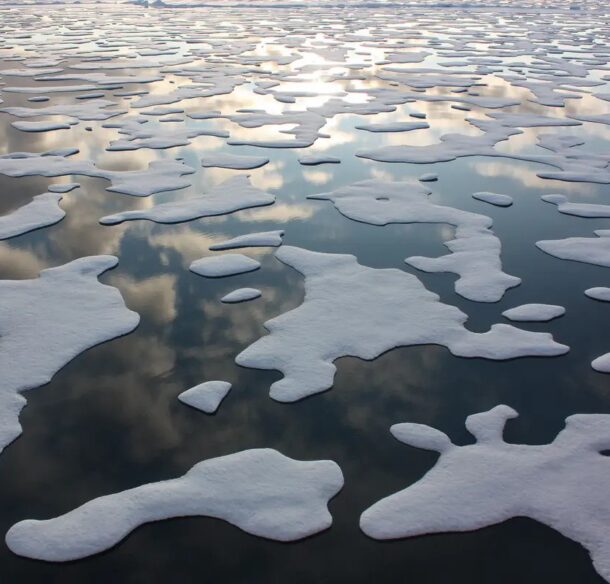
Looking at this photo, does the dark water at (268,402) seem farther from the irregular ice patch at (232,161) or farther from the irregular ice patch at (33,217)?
the irregular ice patch at (232,161)

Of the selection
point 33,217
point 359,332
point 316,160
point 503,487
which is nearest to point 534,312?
point 359,332

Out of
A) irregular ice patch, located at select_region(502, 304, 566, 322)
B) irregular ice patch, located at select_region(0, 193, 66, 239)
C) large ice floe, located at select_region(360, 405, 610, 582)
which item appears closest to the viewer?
large ice floe, located at select_region(360, 405, 610, 582)

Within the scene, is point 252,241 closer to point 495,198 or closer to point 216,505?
point 495,198

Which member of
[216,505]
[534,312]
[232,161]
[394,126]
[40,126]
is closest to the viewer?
[216,505]

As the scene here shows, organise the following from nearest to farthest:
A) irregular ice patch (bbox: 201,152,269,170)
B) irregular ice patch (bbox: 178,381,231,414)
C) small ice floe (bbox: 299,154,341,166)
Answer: irregular ice patch (bbox: 178,381,231,414) → irregular ice patch (bbox: 201,152,269,170) → small ice floe (bbox: 299,154,341,166)

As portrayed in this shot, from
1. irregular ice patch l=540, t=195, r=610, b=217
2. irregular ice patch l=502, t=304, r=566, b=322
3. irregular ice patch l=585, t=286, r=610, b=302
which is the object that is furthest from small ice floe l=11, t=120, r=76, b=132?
irregular ice patch l=585, t=286, r=610, b=302

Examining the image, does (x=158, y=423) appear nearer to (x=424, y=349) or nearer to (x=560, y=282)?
(x=424, y=349)

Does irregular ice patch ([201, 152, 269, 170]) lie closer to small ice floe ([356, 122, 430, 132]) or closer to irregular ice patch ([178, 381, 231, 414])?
small ice floe ([356, 122, 430, 132])
